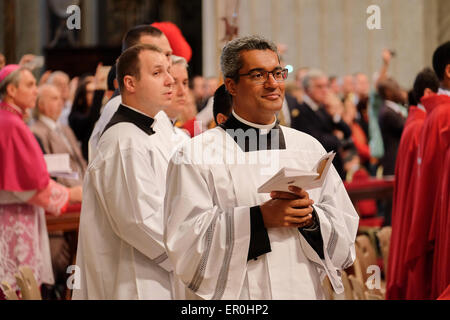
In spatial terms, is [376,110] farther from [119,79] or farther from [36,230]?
[119,79]

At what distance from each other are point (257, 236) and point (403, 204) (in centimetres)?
283

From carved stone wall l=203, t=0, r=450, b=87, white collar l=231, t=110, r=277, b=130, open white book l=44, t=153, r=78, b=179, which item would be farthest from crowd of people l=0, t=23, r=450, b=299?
carved stone wall l=203, t=0, r=450, b=87

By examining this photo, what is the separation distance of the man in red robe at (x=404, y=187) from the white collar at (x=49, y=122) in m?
2.86

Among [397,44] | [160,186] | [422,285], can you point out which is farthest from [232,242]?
[397,44]

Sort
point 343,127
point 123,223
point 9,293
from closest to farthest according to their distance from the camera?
point 123,223
point 9,293
point 343,127

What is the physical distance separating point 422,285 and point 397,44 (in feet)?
22.8

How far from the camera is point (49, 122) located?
23.0ft

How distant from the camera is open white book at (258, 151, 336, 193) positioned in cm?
289

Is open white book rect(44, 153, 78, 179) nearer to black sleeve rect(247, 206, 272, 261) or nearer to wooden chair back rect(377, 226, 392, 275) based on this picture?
wooden chair back rect(377, 226, 392, 275)

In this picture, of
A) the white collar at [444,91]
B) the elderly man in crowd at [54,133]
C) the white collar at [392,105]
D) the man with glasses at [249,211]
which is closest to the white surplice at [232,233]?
the man with glasses at [249,211]

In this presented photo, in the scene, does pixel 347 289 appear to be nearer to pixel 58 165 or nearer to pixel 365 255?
pixel 365 255

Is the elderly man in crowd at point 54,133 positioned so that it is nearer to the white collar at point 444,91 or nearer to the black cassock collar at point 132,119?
the black cassock collar at point 132,119

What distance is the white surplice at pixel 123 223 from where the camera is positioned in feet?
12.4

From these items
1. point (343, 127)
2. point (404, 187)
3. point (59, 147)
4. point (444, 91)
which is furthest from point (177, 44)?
point (343, 127)
